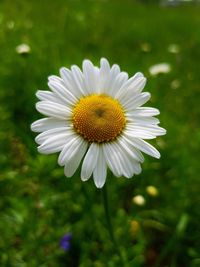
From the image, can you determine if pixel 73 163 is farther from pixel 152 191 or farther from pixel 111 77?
pixel 152 191

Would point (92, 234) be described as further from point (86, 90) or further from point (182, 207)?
point (86, 90)

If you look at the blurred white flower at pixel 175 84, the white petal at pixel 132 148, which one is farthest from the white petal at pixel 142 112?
the blurred white flower at pixel 175 84

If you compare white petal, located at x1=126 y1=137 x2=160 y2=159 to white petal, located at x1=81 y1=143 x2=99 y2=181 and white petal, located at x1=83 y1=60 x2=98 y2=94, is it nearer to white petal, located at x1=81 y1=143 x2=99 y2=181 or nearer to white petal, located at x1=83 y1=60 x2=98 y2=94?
white petal, located at x1=81 y1=143 x2=99 y2=181

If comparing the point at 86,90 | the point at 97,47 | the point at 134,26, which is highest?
the point at 134,26

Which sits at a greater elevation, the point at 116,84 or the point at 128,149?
the point at 116,84

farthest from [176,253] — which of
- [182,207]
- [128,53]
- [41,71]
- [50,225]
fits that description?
[128,53]

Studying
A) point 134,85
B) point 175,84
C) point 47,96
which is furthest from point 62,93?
point 175,84

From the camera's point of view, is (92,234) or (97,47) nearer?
(92,234)
